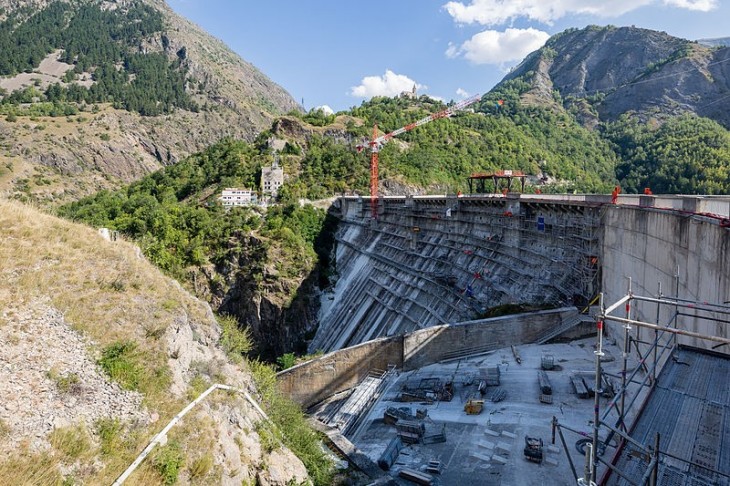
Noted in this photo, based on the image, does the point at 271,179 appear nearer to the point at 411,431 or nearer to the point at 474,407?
the point at 474,407

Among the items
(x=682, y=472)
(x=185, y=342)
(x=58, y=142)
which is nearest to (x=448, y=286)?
(x=185, y=342)

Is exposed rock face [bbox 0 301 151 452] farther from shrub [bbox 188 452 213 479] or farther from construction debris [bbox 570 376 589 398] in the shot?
construction debris [bbox 570 376 589 398]

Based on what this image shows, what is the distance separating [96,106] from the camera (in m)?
149

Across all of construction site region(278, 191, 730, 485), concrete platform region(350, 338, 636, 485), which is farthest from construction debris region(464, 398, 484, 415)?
concrete platform region(350, 338, 636, 485)

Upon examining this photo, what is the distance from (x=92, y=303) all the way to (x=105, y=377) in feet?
9.78

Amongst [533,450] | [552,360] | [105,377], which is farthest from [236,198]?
[533,450]

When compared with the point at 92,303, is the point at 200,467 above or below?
below

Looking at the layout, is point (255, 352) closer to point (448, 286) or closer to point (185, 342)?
point (448, 286)

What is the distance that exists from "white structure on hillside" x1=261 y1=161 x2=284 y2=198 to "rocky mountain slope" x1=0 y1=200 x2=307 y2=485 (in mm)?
61069

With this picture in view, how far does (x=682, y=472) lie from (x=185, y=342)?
12.0 meters

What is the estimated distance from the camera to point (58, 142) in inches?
4732

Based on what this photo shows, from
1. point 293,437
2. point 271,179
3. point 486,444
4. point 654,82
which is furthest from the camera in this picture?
point 654,82

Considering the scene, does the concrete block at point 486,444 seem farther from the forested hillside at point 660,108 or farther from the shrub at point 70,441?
the forested hillside at point 660,108

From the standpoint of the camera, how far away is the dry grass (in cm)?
833
